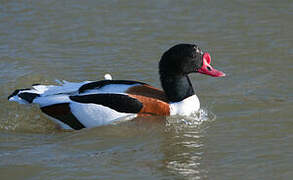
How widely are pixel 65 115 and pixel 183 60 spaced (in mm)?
1666

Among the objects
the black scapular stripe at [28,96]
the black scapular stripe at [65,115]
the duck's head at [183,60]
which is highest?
the duck's head at [183,60]

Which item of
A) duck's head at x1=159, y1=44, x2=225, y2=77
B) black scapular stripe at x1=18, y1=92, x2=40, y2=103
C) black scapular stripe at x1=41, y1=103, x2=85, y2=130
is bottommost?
black scapular stripe at x1=41, y1=103, x2=85, y2=130

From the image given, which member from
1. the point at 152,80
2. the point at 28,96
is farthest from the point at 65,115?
the point at 152,80

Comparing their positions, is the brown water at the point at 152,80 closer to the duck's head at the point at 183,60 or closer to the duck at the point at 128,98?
the duck at the point at 128,98

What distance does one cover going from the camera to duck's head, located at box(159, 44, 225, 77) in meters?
7.73

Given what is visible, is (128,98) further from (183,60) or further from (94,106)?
(183,60)

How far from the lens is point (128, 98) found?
7.60 m

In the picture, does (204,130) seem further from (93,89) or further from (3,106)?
(3,106)

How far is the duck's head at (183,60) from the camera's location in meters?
7.73

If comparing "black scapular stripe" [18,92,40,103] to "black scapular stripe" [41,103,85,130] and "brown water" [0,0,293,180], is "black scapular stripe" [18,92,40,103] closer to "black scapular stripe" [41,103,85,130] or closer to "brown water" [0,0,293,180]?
"brown water" [0,0,293,180]

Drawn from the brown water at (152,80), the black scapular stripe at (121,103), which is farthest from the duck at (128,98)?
the brown water at (152,80)

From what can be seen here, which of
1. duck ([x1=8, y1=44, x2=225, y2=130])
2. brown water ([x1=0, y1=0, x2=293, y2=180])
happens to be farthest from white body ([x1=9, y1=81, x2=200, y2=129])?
brown water ([x1=0, y1=0, x2=293, y2=180])

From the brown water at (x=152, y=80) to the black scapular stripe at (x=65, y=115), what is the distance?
0.15 m

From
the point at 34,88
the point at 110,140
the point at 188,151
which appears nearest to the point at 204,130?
the point at 188,151
